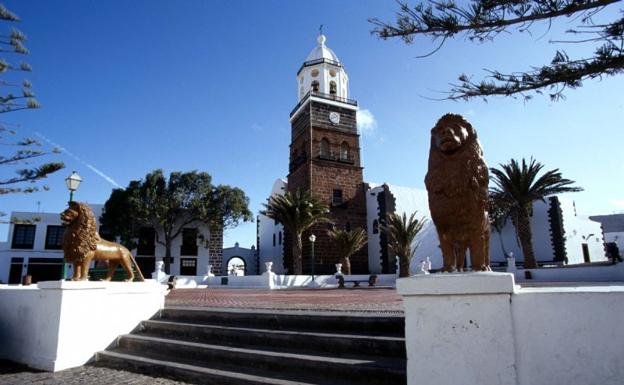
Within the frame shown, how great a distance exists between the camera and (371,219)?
30.3 m

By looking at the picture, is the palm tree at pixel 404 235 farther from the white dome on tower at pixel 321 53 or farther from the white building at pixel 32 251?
the white building at pixel 32 251

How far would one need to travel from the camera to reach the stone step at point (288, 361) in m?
3.54

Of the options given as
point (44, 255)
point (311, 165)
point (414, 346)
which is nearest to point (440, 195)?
point (414, 346)

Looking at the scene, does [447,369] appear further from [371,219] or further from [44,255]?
[44,255]

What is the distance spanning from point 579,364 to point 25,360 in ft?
22.3

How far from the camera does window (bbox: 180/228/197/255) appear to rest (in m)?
33.7

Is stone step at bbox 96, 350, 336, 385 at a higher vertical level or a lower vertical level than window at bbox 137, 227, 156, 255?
lower

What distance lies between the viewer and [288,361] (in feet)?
13.5

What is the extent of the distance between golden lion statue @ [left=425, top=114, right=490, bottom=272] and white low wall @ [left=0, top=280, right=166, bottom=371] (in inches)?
196

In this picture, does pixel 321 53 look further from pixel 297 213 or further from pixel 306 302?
pixel 306 302

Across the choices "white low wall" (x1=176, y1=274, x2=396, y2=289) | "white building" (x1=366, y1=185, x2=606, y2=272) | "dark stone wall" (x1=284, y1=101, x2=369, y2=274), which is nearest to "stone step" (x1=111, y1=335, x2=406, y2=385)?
"white low wall" (x1=176, y1=274, x2=396, y2=289)

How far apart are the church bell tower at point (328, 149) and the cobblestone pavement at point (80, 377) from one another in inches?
887

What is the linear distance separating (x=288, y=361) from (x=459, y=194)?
7.94 feet

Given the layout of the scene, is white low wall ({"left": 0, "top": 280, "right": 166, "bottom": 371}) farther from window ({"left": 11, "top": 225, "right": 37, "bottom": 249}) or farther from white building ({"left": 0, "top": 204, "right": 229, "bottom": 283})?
window ({"left": 11, "top": 225, "right": 37, "bottom": 249})
